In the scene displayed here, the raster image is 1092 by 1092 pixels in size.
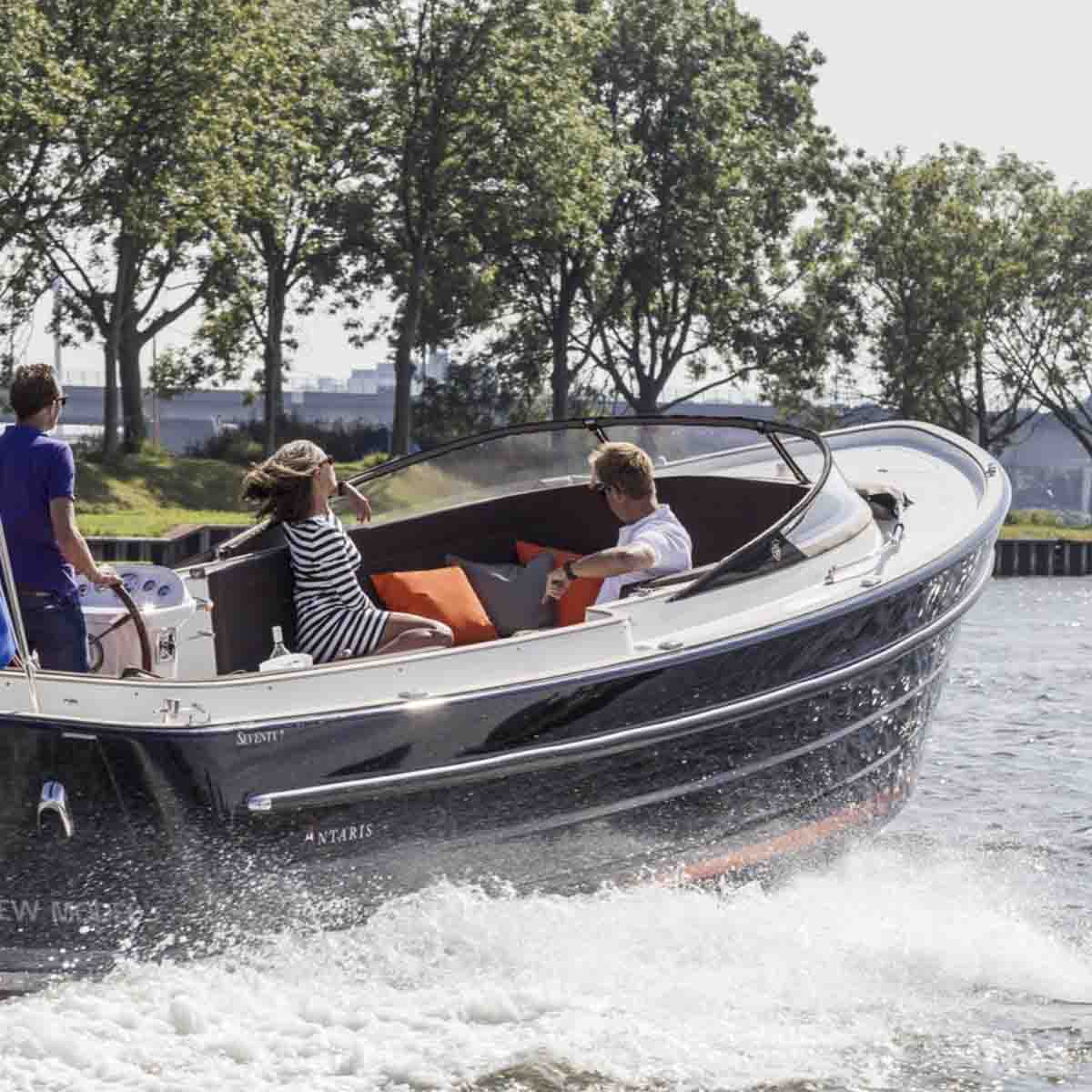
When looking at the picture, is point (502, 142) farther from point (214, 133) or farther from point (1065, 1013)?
point (1065, 1013)

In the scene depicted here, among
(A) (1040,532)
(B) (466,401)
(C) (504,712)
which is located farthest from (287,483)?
(A) (1040,532)

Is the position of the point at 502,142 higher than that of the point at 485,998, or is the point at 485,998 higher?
the point at 502,142

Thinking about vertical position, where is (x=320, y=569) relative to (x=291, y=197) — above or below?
below

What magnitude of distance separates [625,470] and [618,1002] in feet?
6.83

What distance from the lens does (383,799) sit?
20.1 ft

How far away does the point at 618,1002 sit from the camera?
6305 mm

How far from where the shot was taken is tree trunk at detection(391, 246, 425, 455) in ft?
122

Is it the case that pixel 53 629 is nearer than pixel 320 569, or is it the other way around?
pixel 53 629

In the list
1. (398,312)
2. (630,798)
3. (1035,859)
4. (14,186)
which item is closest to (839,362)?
(398,312)

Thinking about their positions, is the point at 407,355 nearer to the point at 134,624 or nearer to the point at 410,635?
the point at 134,624

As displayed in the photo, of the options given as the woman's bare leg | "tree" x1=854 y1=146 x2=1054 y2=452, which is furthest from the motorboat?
"tree" x1=854 y1=146 x2=1054 y2=452

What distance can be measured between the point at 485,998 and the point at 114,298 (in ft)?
95.9

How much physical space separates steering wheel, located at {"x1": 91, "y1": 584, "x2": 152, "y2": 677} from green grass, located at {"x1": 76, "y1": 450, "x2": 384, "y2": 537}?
74.2ft

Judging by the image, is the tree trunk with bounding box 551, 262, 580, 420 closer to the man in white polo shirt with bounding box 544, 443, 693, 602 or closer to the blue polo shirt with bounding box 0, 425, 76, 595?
the man in white polo shirt with bounding box 544, 443, 693, 602
